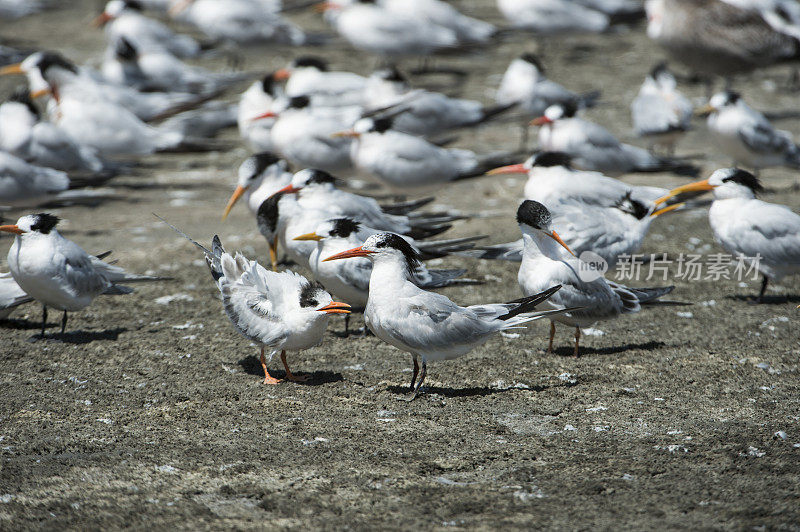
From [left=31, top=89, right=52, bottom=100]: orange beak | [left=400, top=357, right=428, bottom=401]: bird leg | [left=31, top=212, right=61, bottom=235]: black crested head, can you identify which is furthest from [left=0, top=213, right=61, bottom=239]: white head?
[left=31, top=89, right=52, bottom=100]: orange beak

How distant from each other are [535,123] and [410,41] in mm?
3838

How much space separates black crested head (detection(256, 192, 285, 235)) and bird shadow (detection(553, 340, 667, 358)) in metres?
2.03

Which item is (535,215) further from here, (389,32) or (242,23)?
(242,23)

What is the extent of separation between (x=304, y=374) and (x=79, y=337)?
4.75 ft

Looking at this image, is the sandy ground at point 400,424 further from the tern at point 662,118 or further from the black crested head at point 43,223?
the tern at point 662,118

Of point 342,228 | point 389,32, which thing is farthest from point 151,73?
point 342,228

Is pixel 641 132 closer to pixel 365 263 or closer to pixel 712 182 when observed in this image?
pixel 712 182

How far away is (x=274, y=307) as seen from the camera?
4223mm

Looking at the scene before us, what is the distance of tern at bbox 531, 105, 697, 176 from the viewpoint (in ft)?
24.4

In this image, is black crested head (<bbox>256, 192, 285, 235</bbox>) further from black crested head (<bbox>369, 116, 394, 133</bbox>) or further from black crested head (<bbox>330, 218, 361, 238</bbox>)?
black crested head (<bbox>369, 116, 394, 133</bbox>)

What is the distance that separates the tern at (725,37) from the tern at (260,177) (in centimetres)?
582

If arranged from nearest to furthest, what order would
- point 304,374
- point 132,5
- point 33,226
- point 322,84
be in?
1. point 304,374
2. point 33,226
3. point 322,84
4. point 132,5

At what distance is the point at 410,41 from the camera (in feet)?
35.8

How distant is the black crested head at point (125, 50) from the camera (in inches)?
419
